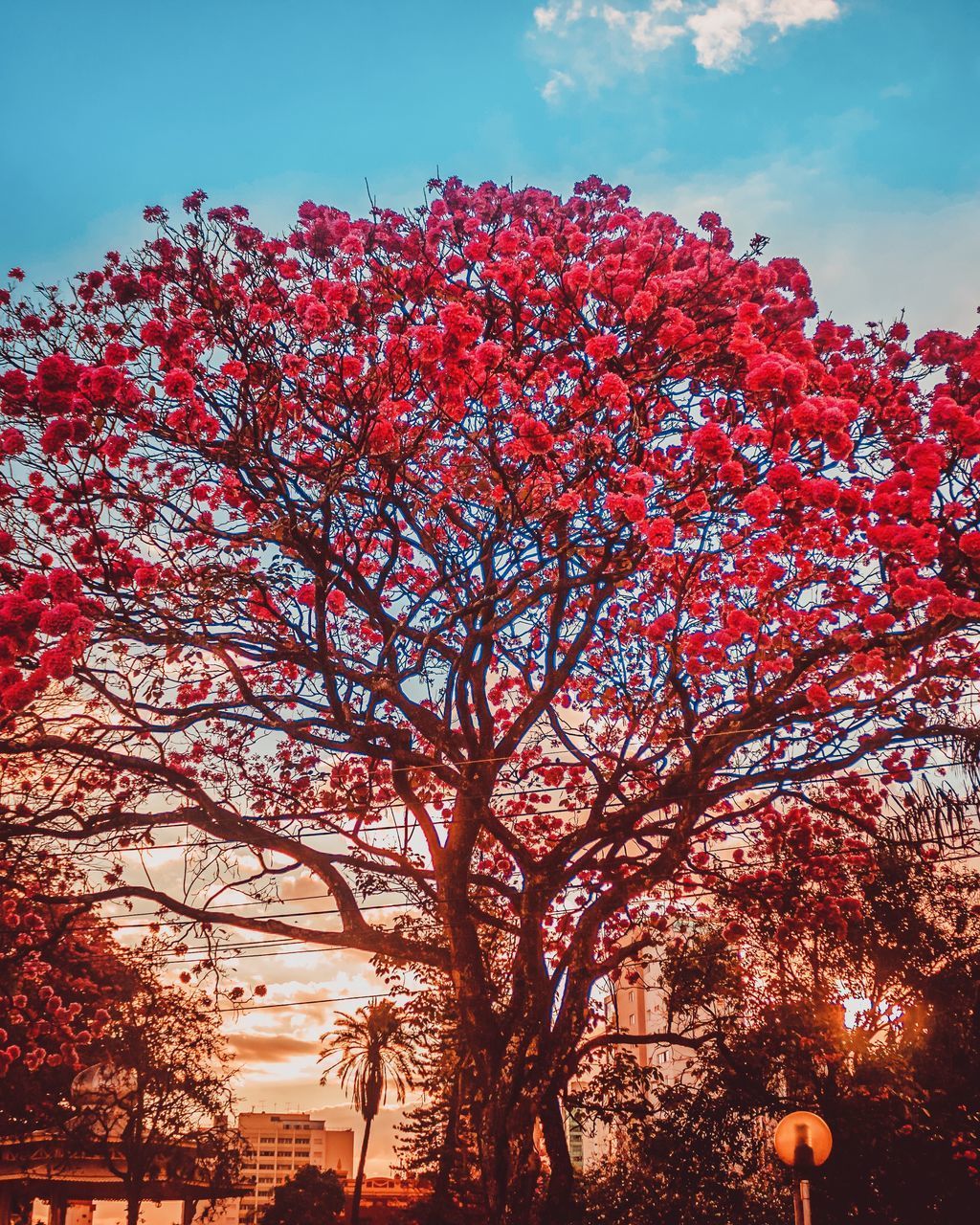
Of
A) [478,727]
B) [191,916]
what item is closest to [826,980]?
[478,727]

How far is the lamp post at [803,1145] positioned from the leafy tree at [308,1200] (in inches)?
1310

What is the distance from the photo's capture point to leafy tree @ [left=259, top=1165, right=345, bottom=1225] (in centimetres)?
3794

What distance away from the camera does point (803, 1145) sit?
8945mm

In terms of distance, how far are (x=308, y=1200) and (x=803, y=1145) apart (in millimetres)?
38207

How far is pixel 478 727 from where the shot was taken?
9.35 metres

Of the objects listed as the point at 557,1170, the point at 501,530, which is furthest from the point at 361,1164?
the point at 501,530

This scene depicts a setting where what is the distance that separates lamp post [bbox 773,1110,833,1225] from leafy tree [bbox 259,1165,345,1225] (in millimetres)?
33275

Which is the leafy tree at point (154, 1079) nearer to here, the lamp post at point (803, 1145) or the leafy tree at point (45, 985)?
the leafy tree at point (45, 985)

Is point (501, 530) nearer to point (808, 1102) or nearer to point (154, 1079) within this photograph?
point (808, 1102)

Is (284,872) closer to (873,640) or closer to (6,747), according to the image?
(6,747)

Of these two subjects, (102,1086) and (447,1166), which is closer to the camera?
(447,1166)

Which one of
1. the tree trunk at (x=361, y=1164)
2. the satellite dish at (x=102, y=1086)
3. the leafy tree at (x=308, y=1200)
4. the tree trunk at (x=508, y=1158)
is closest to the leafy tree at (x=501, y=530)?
the tree trunk at (x=508, y=1158)

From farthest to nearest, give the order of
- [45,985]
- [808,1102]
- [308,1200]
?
[308,1200], [45,985], [808,1102]

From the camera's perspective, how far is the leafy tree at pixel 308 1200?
3794cm
